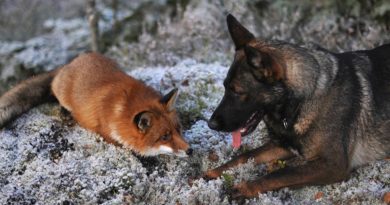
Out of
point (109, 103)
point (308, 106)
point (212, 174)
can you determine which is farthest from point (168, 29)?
point (308, 106)

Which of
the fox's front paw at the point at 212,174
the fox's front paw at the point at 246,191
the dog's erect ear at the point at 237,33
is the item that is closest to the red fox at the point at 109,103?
the fox's front paw at the point at 212,174

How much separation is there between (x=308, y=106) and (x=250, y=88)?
76 cm

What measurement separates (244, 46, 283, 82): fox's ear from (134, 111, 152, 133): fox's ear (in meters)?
1.59

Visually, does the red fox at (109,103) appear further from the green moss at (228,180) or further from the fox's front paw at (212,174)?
the green moss at (228,180)

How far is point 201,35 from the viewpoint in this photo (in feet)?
38.1

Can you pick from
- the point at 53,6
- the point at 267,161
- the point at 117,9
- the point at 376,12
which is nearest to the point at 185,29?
the point at 117,9

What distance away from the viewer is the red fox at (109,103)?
6.05 metres

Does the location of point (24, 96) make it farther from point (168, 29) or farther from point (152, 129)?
point (168, 29)

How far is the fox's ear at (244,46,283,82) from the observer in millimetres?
4801

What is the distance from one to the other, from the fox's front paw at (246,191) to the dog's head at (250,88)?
625 mm

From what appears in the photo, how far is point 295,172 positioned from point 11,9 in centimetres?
1220

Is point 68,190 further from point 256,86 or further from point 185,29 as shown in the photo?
point 185,29

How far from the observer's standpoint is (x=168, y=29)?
12188 mm

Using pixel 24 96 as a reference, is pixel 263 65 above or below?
above
